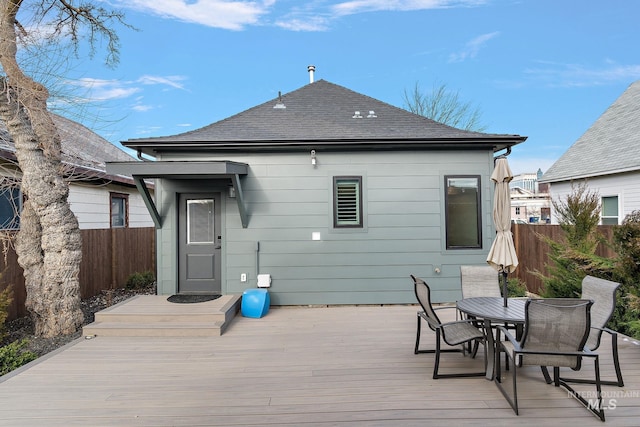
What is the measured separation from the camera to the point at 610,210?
9.51 meters

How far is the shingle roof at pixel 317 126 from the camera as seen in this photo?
613 cm

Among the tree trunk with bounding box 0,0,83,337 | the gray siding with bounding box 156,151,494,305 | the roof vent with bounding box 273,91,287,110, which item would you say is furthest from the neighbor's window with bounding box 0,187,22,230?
the roof vent with bounding box 273,91,287,110

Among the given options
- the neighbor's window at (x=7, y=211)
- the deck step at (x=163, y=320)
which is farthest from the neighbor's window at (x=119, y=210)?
the deck step at (x=163, y=320)

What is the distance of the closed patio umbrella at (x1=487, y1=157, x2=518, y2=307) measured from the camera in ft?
12.1

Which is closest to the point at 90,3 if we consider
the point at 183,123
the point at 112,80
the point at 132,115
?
the point at 112,80

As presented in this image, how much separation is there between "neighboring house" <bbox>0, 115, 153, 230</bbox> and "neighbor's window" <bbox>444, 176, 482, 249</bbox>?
666cm

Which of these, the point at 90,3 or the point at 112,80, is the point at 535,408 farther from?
the point at 90,3

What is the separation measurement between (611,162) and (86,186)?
1387cm

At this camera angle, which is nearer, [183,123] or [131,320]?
[131,320]

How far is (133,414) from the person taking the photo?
2.79 meters

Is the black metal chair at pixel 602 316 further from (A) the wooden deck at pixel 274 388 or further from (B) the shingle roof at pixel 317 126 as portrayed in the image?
(B) the shingle roof at pixel 317 126

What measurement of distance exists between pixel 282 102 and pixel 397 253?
14.0 feet

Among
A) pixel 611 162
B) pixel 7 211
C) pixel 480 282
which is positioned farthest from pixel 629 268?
pixel 7 211

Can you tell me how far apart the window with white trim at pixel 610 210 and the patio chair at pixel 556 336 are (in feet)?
29.0
